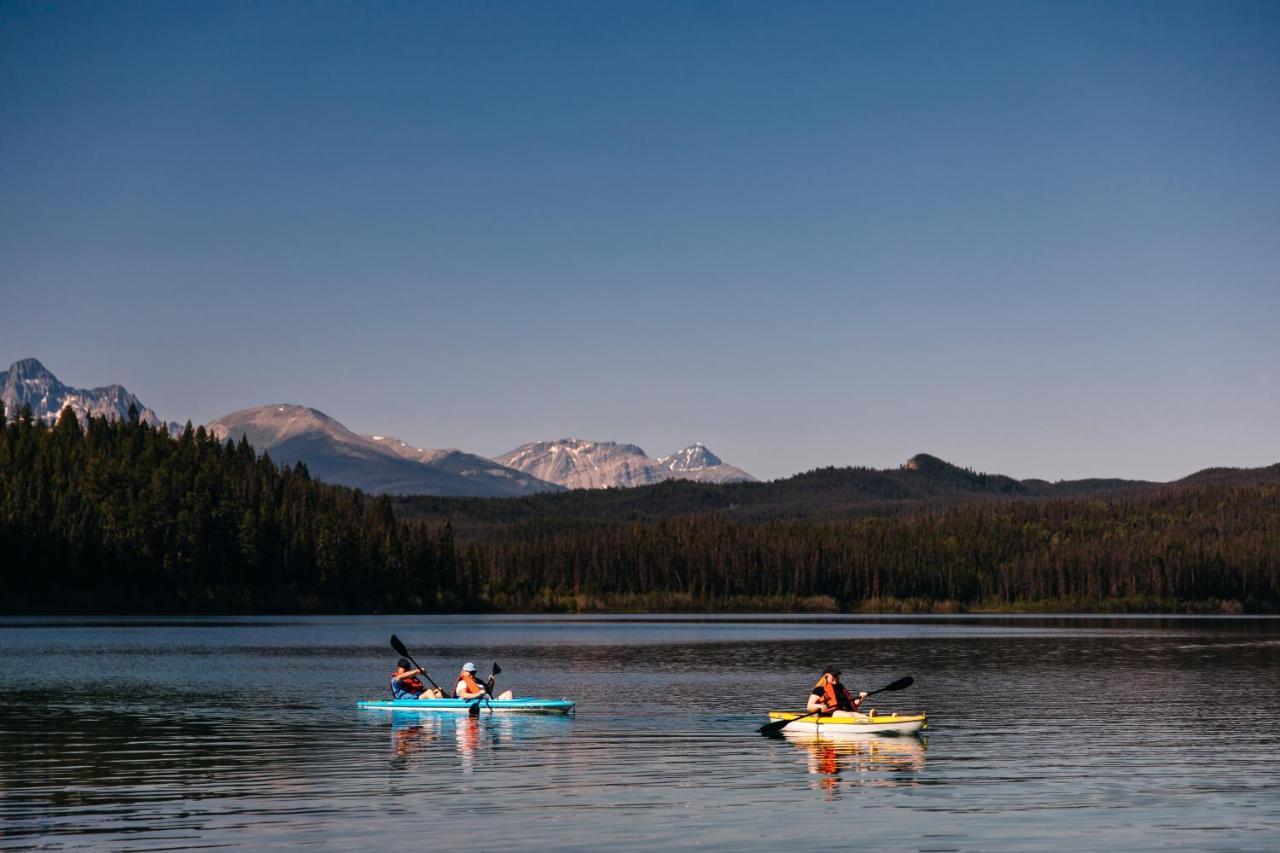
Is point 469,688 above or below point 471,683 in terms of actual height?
below

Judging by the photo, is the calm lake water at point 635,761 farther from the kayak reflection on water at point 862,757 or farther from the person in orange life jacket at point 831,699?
the person in orange life jacket at point 831,699

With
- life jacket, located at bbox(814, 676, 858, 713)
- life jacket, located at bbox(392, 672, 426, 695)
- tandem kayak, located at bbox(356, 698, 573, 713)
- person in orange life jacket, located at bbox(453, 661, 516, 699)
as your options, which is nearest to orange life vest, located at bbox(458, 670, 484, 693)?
person in orange life jacket, located at bbox(453, 661, 516, 699)

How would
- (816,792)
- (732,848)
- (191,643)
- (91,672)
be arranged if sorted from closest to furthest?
1. (732,848)
2. (816,792)
3. (91,672)
4. (191,643)

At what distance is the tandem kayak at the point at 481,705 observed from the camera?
59469mm

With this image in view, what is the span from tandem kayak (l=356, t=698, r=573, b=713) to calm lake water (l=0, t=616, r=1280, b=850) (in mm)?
464

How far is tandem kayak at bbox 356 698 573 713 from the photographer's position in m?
59.5

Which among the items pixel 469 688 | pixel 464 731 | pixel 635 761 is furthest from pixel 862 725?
pixel 469 688

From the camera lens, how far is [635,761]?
46.4 metres

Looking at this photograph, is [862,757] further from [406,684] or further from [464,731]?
[406,684]

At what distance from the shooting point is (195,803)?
37.2 meters

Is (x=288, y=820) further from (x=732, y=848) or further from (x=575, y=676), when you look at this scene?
(x=575, y=676)

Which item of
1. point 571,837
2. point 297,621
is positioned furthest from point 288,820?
point 297,621

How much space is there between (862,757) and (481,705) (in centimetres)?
1687

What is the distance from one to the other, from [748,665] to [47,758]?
5579 cm
